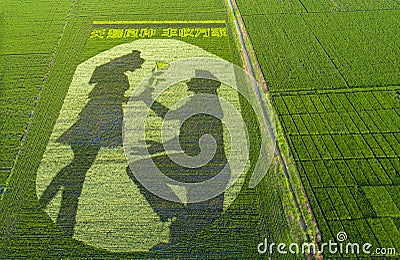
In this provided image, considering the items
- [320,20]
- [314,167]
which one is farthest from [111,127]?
[320,20]

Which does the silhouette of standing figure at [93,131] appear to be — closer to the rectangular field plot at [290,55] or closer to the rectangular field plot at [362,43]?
the rectangular field plot at [290,55]

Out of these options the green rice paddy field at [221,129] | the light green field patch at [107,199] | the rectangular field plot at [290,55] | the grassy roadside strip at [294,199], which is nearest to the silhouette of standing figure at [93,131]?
the green rice paddy field at [221,129]

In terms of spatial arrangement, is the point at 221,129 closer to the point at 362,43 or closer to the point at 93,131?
the point at 93,131

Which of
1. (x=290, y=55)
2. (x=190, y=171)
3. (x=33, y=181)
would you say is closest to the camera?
(x=33, y=181)

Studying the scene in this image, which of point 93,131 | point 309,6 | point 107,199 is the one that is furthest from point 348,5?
point 107,199

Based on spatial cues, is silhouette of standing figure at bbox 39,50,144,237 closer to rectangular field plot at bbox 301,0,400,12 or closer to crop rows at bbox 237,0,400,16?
crop rows at bbox 237,0,400,16
